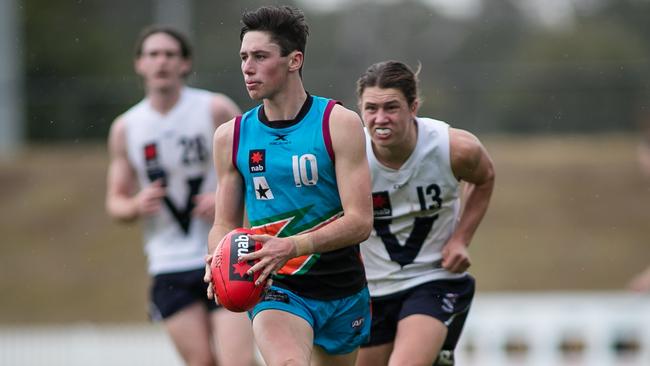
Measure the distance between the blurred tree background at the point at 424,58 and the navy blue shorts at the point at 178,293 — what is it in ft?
52.9

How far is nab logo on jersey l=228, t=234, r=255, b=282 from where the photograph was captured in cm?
519

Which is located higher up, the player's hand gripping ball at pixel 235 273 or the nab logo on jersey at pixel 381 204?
the nab logo on jersey at pixel 381 204

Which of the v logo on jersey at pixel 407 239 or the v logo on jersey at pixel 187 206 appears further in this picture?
the v logo on jersey at pixel 187 206

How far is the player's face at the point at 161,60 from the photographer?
321 inches

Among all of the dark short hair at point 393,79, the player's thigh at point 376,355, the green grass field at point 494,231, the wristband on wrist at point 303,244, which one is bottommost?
the green grass field at point 494,231

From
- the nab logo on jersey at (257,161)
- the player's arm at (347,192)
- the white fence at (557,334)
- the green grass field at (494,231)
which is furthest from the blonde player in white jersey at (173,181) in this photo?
the green grass field at (494,231)

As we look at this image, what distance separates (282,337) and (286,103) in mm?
1173

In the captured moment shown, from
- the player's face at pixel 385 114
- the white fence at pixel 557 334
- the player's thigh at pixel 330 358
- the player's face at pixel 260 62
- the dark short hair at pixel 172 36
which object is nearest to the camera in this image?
the player's face at pixel 260 62

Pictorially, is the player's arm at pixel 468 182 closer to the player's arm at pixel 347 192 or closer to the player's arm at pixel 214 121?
the player's arm at pixel 347 192

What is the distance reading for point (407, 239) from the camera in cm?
661

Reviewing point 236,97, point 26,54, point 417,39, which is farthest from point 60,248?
point 417,39

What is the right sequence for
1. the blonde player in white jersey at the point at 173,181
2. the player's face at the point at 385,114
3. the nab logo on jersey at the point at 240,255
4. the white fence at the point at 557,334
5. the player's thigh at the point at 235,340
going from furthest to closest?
1. the white fence at the point at 557,334
2. the blonde player in white jersey at the point at 173,181
3. the player's thigh at the point at 235,340
4. the player's face at the point at 385,114
5. the nab logo on jersey at the point at 240,255

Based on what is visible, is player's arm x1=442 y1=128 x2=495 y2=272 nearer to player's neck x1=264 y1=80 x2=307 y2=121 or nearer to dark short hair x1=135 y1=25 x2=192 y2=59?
player's neck x1=264 y1=80 x2=307 y2=121

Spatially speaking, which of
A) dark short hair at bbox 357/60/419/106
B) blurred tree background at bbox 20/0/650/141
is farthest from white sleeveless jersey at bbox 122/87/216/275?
blurred tree background at bbox 20/0/650/141
